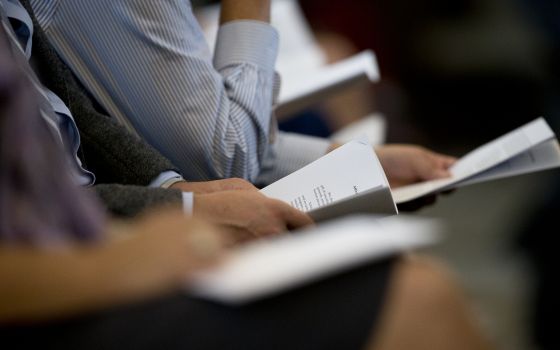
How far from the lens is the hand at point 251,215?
36.1 inches

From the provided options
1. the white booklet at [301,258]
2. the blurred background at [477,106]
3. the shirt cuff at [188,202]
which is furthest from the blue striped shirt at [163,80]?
the white booklet at [301,258]

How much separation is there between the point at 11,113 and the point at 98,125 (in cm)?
55

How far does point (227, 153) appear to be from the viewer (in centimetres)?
118

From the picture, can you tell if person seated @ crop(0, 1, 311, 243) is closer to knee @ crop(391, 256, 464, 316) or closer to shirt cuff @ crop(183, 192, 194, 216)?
shirt cuff @ crop(183, 192, 194, 216)

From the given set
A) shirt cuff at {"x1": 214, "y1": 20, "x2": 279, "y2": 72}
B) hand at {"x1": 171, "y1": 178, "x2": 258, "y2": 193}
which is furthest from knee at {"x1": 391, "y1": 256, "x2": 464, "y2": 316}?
shirt cuff at {"x1": 214, "y1": 20, "x2": 279, "y2": 72}

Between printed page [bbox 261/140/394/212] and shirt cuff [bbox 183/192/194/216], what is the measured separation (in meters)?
0.15

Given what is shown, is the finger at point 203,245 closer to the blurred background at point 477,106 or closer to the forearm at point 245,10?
the forearm at point 245,10

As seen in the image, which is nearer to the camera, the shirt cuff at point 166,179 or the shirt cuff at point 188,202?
the shirt cuff at point 188,202

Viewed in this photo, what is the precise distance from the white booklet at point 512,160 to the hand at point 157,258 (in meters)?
0.75

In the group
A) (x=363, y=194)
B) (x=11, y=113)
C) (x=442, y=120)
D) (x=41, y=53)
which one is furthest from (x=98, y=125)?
(x=442, y=120)

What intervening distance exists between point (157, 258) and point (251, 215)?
15.2 inches

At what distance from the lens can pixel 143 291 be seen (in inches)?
21.3

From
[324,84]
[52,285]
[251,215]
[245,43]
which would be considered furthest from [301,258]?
[324,84]

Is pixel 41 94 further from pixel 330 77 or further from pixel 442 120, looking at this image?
pixel 442 120
